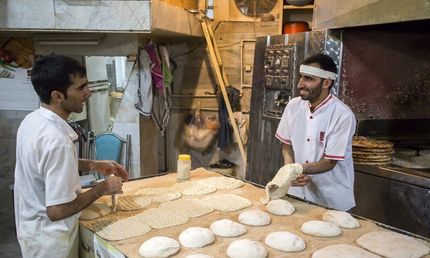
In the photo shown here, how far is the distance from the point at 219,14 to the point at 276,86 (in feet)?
5.43

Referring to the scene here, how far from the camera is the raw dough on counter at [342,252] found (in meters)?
1.28

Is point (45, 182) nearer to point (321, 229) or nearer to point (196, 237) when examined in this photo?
point (196, 237)

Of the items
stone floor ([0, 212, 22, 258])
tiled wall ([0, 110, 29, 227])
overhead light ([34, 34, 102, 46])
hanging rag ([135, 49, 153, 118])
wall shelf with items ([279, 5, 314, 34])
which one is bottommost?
stone floor ([0, 212, 22, 258])

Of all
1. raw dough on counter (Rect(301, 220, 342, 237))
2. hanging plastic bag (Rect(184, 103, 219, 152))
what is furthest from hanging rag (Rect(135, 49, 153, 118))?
raw dough on counter (Rect(301, 220, 342, 237))

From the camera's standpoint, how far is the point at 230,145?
477 centimetres

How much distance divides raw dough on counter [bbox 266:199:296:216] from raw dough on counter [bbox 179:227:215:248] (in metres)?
0.38

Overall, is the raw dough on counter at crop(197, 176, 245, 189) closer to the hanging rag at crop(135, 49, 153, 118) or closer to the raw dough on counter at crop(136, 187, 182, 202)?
the raw dough on counter at crop(136, 187, 182, 202)

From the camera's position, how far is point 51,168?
4.24 feet

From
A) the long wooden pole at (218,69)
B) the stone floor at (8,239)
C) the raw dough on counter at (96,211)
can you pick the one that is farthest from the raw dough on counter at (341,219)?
the stone floor at (8,239)

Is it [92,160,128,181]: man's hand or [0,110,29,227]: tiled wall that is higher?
[92,160,128,181]: man's hand

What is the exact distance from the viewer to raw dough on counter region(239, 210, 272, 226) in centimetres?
155

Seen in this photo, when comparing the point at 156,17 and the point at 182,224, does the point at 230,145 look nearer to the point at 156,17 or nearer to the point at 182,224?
the point at 156,17

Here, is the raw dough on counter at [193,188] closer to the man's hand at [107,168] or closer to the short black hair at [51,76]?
the man's hand at [107,168]

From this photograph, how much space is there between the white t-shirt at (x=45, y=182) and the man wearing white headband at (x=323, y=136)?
3.74 ft
